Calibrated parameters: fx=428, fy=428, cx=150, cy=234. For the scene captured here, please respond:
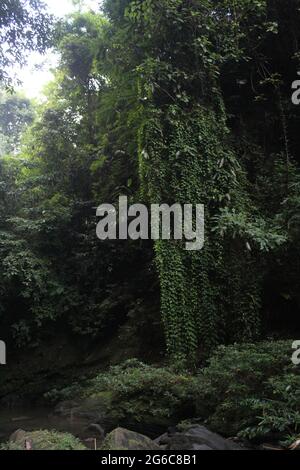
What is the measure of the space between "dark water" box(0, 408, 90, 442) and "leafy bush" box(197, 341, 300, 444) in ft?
6.09

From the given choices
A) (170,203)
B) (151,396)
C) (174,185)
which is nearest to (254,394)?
(151,396)

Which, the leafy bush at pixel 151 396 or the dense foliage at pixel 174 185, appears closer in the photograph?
the leafy bush at pixel 151 396

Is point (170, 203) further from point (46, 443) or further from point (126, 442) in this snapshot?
point (46, 443)

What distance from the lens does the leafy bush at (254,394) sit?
439 cm

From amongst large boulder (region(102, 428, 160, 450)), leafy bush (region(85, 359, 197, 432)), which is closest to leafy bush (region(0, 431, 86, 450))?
large boulder (region(102, 428, 160, 450))

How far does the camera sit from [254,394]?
493cm

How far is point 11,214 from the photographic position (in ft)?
35.1

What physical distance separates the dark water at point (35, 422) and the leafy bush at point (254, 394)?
186 centimetres

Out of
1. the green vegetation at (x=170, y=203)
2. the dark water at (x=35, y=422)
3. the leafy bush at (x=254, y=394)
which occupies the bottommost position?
the dark water at (x=35, y=422)

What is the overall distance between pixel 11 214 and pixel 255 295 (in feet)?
20.7

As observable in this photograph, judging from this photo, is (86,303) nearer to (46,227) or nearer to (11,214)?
(46,227)

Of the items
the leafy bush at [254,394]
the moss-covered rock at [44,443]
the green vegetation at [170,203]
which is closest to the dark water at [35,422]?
the green vegetation at [170,203]

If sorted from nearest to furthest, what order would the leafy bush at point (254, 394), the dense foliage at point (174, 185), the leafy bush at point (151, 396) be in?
the leafy bush at point (254, 394) → the leafy bush at point (151, 396) → the dense foliage at point (174, 185)

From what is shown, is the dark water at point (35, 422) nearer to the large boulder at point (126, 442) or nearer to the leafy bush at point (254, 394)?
the large boulder at point (126, 442)
